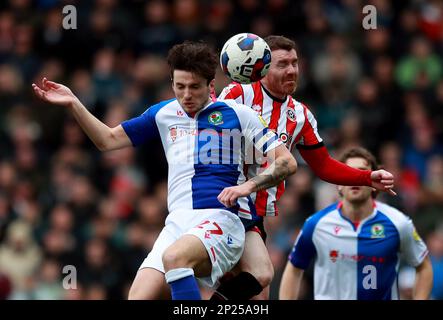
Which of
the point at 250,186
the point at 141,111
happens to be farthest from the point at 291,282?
the point at 141,111

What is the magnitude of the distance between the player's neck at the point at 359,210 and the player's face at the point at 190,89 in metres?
2.76

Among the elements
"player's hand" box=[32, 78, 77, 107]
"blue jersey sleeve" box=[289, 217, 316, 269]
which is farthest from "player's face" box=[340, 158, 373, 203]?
"player's hand" box=[32, 78, 77, 107]

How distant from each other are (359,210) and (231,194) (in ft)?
10.1

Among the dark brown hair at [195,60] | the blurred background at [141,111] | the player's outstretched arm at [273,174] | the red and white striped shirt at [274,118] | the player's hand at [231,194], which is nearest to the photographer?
the player's hand at [231,194]

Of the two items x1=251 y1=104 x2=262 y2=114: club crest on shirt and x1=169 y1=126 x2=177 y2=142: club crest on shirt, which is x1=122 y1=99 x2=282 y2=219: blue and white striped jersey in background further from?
x1=251 y1=104 x2=262 y2=114: club crest on shirt

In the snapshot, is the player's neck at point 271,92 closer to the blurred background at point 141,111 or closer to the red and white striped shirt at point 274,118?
the red and white striped shirt at point 274,118

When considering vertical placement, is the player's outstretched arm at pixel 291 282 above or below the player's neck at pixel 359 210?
below

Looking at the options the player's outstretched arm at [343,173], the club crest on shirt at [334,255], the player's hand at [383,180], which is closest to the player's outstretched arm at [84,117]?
the player's outstretched arm at [343,173]

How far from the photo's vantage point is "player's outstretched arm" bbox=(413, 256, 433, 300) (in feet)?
33.2

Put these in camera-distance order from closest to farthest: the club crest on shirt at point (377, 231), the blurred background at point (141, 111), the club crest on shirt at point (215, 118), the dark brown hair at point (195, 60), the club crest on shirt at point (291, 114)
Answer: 1. the dark brown hair at point (195, 60)
2. the club crest on shirt at point (215, 118)
3. the club crest on shirt at point (291, 114)
4. the club crest on shirt at point (377, 231)
5. the blurred background at point (141, 111)

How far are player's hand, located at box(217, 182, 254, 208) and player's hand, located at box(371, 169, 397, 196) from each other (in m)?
1.54

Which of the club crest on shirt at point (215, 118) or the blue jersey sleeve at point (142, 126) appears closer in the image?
the club crest on shirt at point (215, 118)

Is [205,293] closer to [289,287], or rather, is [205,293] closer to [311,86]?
[289,287]

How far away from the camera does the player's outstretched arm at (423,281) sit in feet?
33.2
